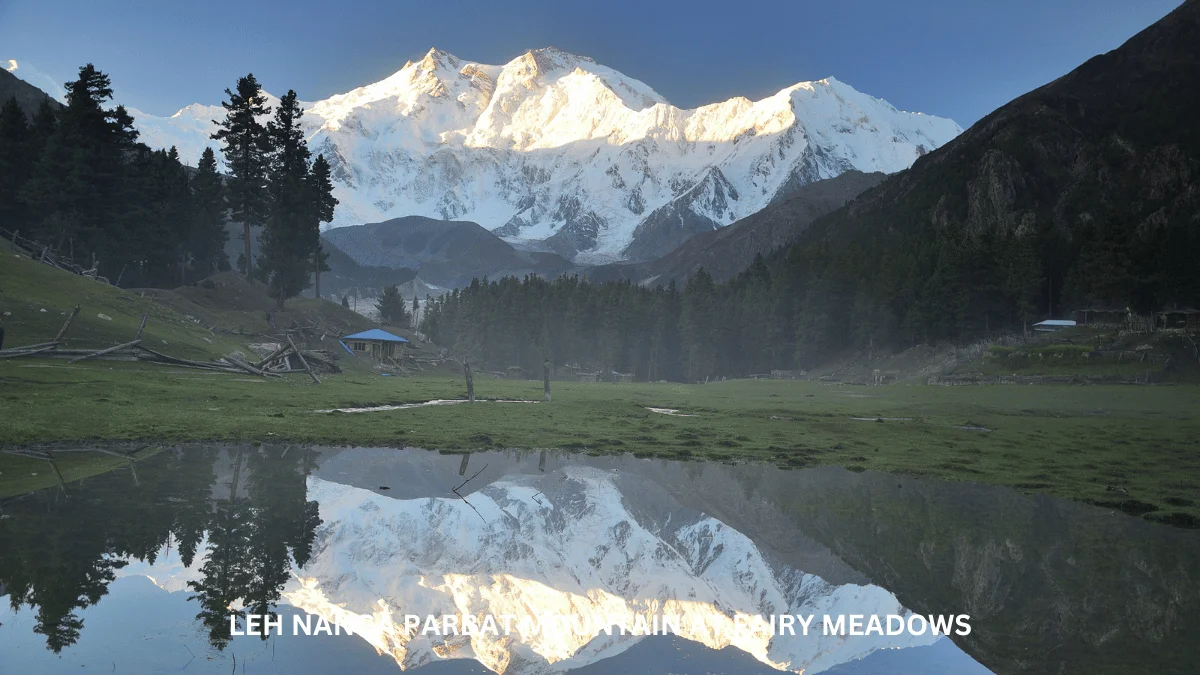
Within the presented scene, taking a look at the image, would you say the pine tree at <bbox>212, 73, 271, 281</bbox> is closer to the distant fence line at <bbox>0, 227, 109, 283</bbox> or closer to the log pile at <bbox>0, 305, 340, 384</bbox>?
the distant fence line at <bbox>0, 227, 109, 283</bbox>

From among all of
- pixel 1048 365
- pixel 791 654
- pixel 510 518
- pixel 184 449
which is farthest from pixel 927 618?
pixel 1048 365

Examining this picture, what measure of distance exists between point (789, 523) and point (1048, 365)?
69688 mm

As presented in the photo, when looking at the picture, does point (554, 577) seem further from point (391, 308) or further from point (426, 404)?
point (391, 308)

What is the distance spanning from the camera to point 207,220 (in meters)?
119

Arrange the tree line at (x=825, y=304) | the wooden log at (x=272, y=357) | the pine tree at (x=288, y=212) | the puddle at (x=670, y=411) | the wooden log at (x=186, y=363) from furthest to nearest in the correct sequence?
the pine tree at (x=288, y=212) → the tree line at (x=825, y=304) → the wooden log at (x=272, y=357) → the puddle at (x=670, y=411) → the wooden log at (x=186, y=363)

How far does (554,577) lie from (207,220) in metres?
117

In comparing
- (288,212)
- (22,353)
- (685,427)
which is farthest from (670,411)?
(288,212)

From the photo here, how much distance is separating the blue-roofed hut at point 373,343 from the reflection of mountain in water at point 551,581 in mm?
82618

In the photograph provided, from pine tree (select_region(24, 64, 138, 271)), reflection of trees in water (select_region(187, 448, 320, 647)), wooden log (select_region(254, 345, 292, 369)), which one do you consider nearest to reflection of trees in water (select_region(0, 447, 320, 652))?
reflection of trees in water (select_region(187, 448, 320, 647))

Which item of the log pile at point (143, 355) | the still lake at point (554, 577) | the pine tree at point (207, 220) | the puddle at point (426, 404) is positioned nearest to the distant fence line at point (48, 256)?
the log pile at point (143, 355)

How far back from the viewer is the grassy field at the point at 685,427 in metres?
28.8

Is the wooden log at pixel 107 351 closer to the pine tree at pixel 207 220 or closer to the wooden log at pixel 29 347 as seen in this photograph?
the wooden log at pixel 29 347

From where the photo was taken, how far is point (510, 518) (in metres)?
20.9

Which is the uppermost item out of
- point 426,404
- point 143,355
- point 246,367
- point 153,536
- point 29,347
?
point 29,347
